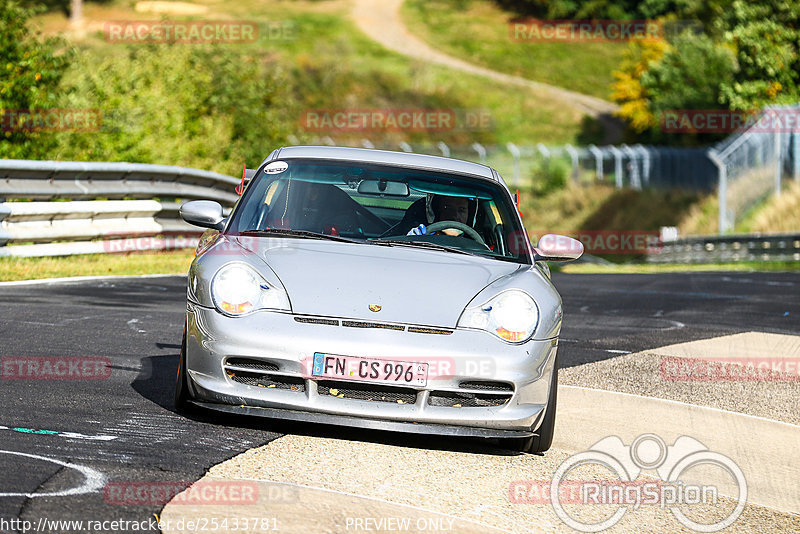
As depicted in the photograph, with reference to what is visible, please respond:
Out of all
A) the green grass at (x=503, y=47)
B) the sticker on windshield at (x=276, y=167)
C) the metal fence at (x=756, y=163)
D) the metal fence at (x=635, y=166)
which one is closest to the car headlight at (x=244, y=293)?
the sticker on windshield at (x=276, y=167)

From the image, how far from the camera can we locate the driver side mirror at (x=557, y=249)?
6.91 meters

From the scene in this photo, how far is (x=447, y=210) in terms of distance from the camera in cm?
714

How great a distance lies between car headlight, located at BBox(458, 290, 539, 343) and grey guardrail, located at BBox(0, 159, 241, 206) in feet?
28.7

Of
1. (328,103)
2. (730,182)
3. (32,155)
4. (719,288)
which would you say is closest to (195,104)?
(32,155)

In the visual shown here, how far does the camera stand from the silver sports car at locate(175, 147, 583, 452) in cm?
562

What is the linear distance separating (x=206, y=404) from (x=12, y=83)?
44.4 feet

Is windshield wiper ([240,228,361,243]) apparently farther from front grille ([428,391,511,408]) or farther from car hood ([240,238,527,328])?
front grille ([428,391,511,408])

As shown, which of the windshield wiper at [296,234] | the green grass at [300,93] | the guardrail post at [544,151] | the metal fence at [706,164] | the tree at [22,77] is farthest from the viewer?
the guardrail post at [544,151]

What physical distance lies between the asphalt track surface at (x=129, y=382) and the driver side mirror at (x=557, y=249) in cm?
133

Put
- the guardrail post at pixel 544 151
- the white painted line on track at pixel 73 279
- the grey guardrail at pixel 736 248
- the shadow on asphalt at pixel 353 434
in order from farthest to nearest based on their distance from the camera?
the guardrail post at pixel 544 151
the grey guardrail at pixel 736 248
the white painted line on track at pixel 73 279
the shadow on asphalt at pixel 353 434

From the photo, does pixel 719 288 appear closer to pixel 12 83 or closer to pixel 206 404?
pixel 12 83

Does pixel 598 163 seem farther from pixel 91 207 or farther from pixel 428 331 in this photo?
pixel 428 331

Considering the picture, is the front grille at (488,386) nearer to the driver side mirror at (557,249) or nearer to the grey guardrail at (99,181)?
the driver side mirror at (557,249)

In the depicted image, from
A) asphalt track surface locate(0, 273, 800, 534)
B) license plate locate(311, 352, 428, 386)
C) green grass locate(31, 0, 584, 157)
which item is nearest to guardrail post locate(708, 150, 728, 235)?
green grass locate(31, 0, 584, 157)
